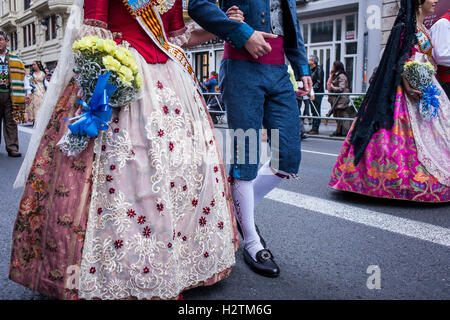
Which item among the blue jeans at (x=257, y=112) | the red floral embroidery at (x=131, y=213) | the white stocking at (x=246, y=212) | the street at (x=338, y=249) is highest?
the blue jeans at (x=257, y=112)

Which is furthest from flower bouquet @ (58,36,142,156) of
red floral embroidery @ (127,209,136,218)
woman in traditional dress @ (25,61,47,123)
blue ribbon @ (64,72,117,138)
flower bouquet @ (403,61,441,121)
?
woman in traditional dress @ (25,61,47,123)

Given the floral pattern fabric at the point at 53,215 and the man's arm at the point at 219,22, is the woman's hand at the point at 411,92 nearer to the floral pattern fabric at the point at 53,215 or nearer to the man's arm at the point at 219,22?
the man's arm at the point at 219,22

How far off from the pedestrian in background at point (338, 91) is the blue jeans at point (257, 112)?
Result: 8018mm

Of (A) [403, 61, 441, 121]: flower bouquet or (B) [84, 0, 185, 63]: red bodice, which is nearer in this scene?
(B) [84, 0, 185, 63]: red bodice

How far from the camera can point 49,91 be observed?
211 centimetres

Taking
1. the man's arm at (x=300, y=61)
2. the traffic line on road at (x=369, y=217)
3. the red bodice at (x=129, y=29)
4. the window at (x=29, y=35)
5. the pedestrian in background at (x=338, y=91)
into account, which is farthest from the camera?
the window at (x=29, y=35)

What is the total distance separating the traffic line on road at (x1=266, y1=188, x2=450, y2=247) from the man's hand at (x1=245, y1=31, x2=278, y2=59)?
168 centimetres

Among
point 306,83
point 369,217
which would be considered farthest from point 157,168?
point 369,217

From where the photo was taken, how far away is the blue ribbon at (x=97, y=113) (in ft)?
5.93

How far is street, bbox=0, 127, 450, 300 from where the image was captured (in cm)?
221

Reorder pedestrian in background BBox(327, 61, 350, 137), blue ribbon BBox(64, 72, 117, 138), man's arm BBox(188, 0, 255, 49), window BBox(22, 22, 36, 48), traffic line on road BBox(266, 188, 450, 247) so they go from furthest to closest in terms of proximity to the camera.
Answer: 1. window BBox(22, 22, 36, 48)
2. pedestrian in background BBox(327, 61, 350, 137)
3. traffic line on road BBox(266, 188, 450, 247)
4. man's arm BBox(188, 0, 255, 49)
5. blue ribbon BBox(64, 72, 117, 138)

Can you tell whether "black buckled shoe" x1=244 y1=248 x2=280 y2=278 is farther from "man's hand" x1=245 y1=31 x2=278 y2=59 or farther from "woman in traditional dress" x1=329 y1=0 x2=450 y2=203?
"woman in traditional dress" x1=329 y1=0 x2=450 y2=203

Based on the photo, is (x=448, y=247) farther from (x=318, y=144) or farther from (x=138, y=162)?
(x=318, y=144)

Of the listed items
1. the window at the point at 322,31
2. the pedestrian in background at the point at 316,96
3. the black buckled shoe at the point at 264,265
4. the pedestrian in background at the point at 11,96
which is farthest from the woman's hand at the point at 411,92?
the window at the point at 322,31
